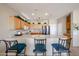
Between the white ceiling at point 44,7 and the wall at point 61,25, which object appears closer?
the white ceiling at point 44,7

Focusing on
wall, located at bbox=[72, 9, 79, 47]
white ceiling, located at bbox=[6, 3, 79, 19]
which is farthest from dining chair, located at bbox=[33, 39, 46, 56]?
wall, located at bbox=[72, 9, 79, 47]

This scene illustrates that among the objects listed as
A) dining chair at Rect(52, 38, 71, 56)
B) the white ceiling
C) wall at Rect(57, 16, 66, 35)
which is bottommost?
dining chair at Rect(52, 38, 71, 56)

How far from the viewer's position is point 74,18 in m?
6.65

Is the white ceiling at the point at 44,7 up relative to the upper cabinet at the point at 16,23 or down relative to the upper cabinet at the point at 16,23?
up

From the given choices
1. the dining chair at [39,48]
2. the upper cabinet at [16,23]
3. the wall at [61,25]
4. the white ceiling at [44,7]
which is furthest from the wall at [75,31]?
the wall at [61,25]

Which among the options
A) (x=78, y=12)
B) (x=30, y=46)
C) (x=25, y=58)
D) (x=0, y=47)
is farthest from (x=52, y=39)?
(x=25, y=58)

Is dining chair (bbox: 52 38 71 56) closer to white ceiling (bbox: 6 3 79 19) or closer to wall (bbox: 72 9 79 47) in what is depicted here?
white ceiling (bbox: 6 3 79 19)

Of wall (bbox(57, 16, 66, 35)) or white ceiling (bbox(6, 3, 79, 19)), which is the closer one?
white ceiling (bbox(6, 3, 79, 19))

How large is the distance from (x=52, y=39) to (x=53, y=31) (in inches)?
242

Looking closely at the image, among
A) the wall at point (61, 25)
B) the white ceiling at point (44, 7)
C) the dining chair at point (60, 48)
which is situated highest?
the white ceiling at point (44, 7)

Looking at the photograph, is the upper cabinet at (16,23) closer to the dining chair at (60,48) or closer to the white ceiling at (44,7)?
the white ceiling at (44,7)

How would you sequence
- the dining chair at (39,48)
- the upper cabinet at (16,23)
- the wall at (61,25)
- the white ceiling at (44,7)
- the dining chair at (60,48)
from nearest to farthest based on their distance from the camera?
the dining chair at (39,48) → the dining chair at (60,48) → the white ceiling at (44,7) → the upper cabinet at (16,23) → the wall at (61,25)

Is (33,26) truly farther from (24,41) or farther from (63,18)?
(24,41)

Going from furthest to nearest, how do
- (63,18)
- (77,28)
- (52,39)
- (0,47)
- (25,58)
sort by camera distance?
(63,18) < (77,28) < (52,39) < (0,47) < (25,58)
